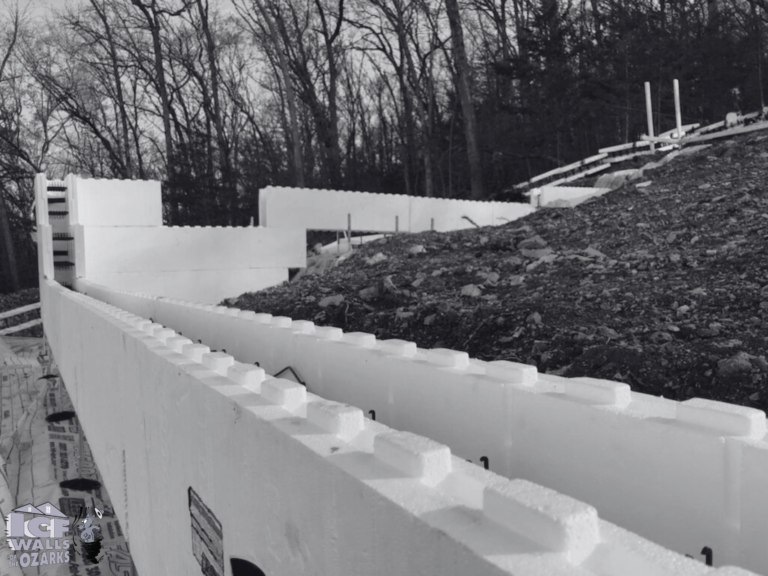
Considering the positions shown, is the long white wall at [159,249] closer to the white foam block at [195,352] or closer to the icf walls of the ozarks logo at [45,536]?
the icf walls of the ozarks logo at [45,536]

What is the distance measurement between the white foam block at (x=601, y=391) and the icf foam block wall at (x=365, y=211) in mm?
13944

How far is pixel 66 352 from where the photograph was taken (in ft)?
33.3

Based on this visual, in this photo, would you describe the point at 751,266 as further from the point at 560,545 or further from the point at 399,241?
the point at 399,241

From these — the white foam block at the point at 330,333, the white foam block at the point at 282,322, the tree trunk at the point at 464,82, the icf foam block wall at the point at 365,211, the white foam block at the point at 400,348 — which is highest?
the tree trunk at the point at 464,82

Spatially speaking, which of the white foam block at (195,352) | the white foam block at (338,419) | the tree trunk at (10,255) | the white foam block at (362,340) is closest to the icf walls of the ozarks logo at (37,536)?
the white foam block at (195,352)

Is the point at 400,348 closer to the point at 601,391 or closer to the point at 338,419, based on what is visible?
the point at 601,391

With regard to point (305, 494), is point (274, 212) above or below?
above

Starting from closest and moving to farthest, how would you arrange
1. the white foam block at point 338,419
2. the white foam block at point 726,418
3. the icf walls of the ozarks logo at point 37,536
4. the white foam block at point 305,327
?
the white foam block at point 338,419 < the white foam block at point 726,418 < the white foam block at point 305,327 < the icf walls of the ozarks logo at point 37,536

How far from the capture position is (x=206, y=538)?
10.2ft

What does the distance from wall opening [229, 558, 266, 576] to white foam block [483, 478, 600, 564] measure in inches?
50.8

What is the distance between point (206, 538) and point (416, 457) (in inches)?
66.7

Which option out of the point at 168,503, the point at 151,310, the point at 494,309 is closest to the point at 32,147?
the point at 151,310

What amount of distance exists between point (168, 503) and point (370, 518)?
2.33 metres

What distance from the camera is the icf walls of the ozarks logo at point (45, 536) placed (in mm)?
6766
